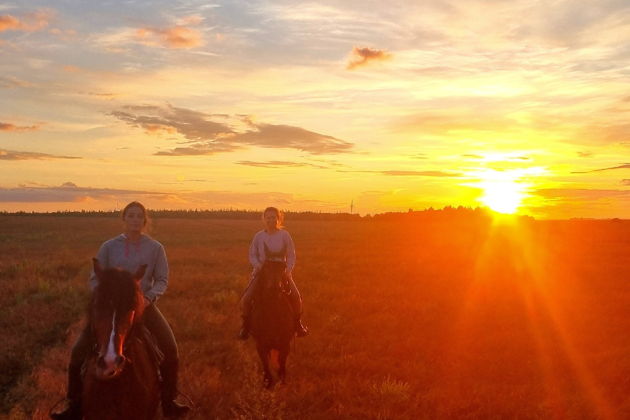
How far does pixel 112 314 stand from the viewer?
549cm

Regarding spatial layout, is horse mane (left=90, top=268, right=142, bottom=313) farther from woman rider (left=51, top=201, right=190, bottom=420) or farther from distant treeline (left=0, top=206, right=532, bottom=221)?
distant treeline (left=0, top=206, right=532, bottom=221)

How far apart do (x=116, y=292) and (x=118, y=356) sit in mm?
620

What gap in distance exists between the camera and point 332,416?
30.5 feet

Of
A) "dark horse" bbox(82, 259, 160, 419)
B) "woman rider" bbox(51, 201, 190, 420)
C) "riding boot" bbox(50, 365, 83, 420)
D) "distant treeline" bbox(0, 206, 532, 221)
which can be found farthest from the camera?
"distant treeline" bbox(0, 206, 532, 221)

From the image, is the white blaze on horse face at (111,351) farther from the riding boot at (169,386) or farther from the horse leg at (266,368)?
the horse leg at (266,368)

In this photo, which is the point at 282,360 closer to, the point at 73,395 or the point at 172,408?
the point at 172,408

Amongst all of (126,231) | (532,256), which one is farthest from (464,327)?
(532,256)

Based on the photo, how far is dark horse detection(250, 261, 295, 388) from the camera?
11.0 metres

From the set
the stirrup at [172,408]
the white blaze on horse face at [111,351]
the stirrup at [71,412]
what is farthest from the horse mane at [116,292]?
the stirrup at [172,408]

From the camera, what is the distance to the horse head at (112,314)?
5.23 meters

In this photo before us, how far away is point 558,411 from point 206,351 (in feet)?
23.3

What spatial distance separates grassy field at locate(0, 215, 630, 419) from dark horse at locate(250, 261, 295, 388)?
470mm

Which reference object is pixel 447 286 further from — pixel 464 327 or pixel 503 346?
pixel 503 346

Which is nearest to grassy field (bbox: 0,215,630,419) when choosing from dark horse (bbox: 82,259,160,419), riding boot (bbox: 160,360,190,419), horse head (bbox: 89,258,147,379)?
riding boot (bbox: 160,360,190,419)
